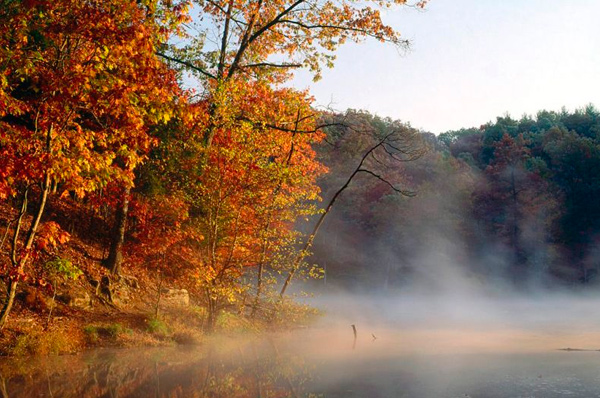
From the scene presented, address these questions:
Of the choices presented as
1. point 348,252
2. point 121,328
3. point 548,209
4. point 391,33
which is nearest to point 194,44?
point 391,33

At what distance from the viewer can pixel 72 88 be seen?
386 inches

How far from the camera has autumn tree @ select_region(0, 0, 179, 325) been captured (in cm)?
950

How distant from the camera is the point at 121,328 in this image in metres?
14.2

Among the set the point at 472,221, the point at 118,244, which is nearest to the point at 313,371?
the point at 118,244

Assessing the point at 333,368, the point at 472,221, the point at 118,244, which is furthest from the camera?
the point at 472,221

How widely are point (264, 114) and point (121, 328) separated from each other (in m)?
8.34

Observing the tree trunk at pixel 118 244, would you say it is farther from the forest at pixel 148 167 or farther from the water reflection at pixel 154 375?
the water reflection at pixel 154 375

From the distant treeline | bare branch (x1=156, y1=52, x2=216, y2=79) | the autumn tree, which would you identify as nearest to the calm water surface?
the autumn tree

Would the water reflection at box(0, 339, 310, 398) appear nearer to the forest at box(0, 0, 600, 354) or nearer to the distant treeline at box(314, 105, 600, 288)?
the forest at box(0, 0, 600, 354)

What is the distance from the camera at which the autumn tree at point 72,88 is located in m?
9.50

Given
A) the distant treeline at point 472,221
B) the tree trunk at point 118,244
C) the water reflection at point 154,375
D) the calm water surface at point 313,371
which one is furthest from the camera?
the distant treeline at point 472,221

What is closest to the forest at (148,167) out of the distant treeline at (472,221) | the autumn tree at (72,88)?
the autumn tree at (72,88)

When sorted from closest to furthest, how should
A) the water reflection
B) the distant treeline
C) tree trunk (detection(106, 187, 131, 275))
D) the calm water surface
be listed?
the water reflection
the calm water surface
tree trunk (detection(106, 187, 131, 275))
the distant treeline

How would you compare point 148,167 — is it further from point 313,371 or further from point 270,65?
point 313,371
